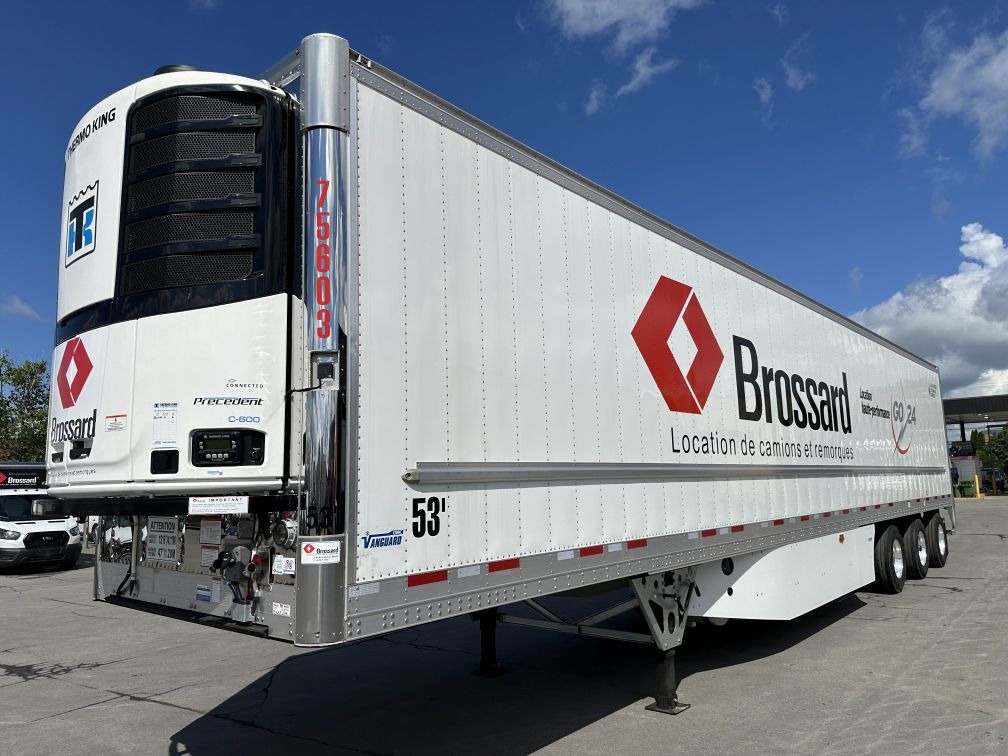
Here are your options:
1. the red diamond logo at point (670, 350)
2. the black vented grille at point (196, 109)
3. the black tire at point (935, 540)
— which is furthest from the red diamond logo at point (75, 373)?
the black tire at point (935, 540)

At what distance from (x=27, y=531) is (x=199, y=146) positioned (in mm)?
16924

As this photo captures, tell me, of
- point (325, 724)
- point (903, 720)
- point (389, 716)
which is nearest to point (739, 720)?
point (903, 720)

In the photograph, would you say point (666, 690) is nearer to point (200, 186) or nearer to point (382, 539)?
point (382, 539)

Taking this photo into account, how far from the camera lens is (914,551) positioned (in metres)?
12.0

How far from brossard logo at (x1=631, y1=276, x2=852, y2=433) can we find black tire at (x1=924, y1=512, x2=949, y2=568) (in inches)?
258

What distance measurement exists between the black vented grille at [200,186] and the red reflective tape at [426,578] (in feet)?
6.94

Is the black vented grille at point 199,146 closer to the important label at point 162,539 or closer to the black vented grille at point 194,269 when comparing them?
the black vented grille at point 194,269

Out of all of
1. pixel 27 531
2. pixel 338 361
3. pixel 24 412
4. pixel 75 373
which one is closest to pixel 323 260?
pixel 338 361

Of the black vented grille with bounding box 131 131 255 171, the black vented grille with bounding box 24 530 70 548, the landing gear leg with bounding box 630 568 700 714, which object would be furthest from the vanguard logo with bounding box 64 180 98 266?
the black vented grille with bounding box 24 530 70 548

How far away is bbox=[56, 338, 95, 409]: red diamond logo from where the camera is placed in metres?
4.11

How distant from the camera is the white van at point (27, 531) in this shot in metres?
16.9

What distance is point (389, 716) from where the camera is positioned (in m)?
5.93

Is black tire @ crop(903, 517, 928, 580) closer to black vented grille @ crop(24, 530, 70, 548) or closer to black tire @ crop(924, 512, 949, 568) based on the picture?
black tire @ crop(924, 512, 949, 568)

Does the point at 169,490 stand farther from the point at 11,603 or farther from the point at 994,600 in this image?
the point at 11,603
